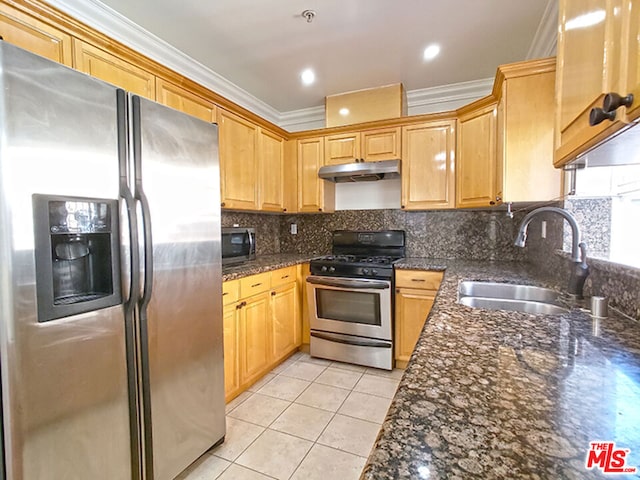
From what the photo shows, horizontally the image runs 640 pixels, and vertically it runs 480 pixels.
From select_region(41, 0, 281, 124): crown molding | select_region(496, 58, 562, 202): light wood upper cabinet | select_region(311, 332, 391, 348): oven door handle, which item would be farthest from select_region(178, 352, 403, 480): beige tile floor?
select_region(41, 0, 281, 124): crown molding

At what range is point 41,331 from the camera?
1.02 meters

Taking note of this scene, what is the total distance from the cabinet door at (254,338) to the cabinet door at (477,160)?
76.0 inches

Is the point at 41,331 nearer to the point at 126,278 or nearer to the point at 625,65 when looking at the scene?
the point at 126,278

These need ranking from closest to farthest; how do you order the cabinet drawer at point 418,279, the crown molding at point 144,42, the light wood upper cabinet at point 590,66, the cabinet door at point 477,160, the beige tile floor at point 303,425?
1. the light wood upper cabinet at point 590,66
2. the beige tile floor at point 303,425
3. the crown molding at point 144,42
4. the cabinet door at point 477,160
5. the cabinet drawer at point 418,279

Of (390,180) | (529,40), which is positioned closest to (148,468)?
(390,180)

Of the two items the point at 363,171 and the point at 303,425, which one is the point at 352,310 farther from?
the point at 363,171

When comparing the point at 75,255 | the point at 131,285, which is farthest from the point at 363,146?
the point at 75,255

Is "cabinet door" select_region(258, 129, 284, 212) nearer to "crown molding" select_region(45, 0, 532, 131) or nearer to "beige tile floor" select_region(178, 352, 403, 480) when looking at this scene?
"crown molding" select_region(45, 0, 532, 131)

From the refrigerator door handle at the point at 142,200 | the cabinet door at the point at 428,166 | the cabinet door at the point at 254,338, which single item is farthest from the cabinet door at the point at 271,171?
the refrigerator door handle at the point at 142,200

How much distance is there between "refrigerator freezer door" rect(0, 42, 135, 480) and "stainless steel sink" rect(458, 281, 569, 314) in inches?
63.0

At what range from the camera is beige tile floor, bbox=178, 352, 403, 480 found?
162cm

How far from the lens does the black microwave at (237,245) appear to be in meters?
2.47

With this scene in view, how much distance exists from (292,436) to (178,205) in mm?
1510

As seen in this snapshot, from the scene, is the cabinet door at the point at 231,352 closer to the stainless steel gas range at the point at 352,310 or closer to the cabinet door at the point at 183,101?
the stainless steel gas range at the point at 352,310
